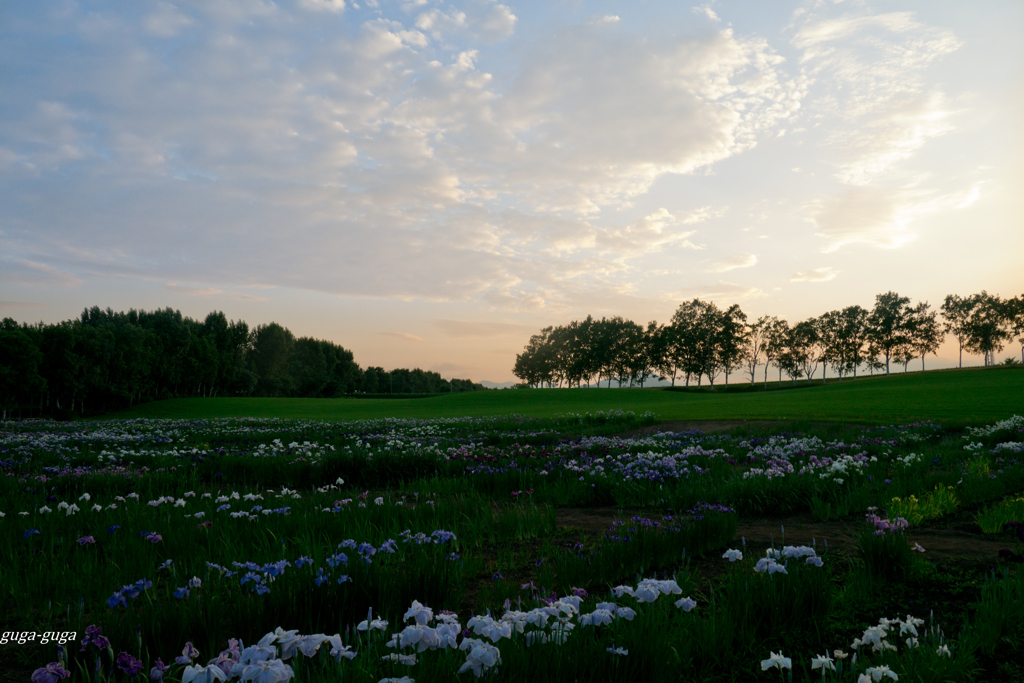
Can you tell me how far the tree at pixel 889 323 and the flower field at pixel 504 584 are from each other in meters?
102

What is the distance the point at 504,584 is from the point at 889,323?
363 ft

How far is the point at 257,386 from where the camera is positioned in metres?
101

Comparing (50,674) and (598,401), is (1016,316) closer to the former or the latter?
(598,401)

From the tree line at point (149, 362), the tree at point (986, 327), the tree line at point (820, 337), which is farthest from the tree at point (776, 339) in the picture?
the tree line at point (149, 362)

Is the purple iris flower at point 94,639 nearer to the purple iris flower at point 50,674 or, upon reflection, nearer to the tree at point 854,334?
the purple iris flower at point 50,674

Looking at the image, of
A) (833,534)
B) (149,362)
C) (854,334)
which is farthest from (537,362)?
(833,534)

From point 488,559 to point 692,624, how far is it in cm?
222

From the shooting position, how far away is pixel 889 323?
89.5 meters

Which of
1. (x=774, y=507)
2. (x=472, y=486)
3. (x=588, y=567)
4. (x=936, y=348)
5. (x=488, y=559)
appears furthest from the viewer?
(x=936, y=348)

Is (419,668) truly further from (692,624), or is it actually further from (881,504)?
(881,504)

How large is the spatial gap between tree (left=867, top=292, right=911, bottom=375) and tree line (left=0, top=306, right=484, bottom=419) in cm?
11598

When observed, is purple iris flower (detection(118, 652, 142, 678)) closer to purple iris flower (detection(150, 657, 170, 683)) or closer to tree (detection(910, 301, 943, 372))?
purple iris flower (detection(150, 657, 170, 683))

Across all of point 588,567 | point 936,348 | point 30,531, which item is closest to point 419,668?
point 588,567

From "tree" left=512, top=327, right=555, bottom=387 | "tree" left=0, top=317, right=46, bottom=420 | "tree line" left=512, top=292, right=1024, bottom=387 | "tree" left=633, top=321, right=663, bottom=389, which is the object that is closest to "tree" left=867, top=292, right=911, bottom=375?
"tree line" left=512, top=292, right=1024, bottom=387
